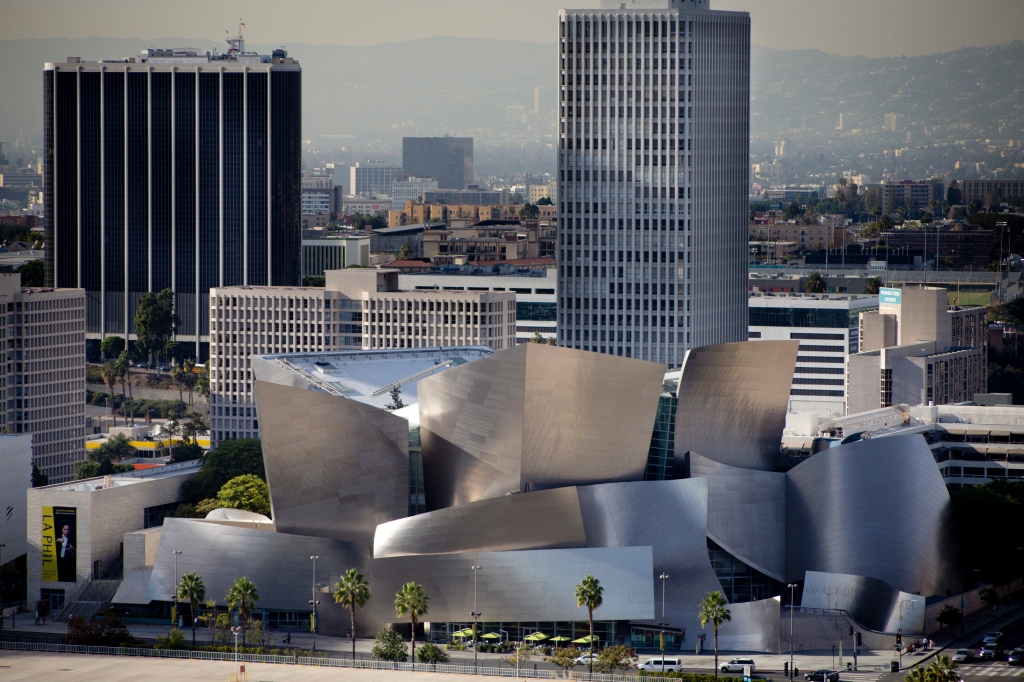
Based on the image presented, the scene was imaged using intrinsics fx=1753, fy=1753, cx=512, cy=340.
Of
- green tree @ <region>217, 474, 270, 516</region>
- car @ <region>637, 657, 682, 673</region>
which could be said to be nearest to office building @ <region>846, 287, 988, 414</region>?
green tree @ <region>217, 474, 270, 516</region>

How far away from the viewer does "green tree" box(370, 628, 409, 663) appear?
90812mm

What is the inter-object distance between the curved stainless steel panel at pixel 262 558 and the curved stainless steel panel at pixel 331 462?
1.17m

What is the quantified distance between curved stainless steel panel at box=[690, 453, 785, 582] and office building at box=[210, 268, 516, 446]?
230ft

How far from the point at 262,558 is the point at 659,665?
971 inches

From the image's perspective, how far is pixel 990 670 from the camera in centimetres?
9006

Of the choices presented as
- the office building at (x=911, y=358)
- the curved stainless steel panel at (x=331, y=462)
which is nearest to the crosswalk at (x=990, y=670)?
the curved stainless steel panel at (x=331, y=462)

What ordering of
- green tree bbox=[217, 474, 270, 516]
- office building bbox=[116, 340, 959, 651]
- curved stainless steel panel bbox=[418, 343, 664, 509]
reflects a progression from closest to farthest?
1. office building bbox=[116, 340, 959, 651]
2. curved stainless steel panel bbox=[418, 343, 664, 509]
3. green tree bbox=[217, 474, 270, 516]

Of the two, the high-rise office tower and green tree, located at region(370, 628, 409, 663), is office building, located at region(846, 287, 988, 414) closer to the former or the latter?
the high-rise office tower

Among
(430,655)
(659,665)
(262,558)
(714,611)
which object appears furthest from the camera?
(262,558)

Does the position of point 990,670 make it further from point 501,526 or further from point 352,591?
point 352,591

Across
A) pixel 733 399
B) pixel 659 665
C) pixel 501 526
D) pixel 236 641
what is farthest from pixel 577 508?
pixel 236 641

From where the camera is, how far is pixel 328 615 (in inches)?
3900

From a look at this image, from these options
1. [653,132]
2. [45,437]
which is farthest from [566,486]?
[45,437]

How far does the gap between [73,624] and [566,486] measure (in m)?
28.4
